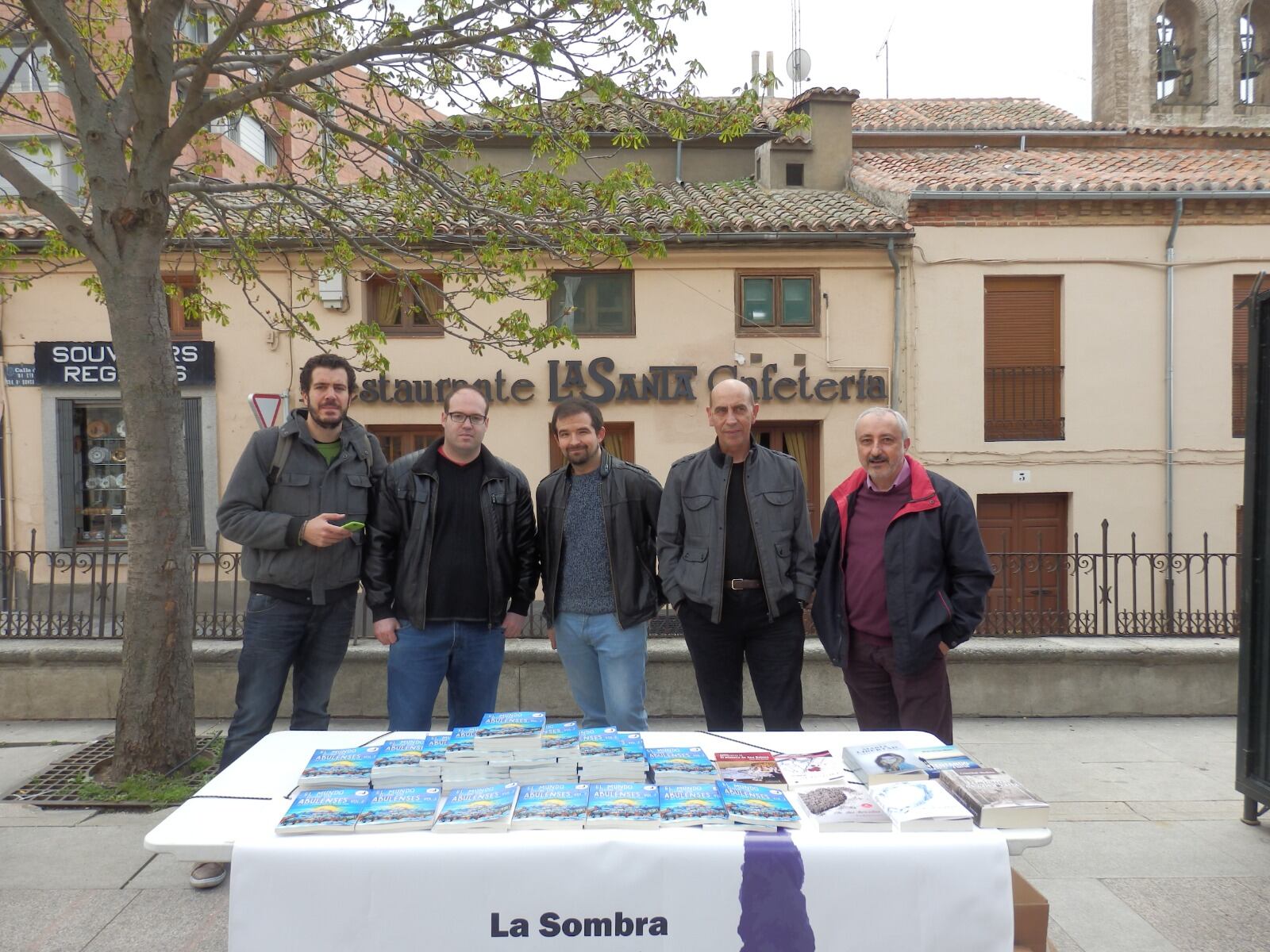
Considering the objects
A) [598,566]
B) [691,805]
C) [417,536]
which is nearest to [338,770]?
[691,805]

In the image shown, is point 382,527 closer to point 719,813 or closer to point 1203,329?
point 719,813

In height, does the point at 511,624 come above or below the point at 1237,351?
below

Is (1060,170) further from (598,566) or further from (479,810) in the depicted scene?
(479,810)

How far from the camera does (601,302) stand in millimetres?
14570

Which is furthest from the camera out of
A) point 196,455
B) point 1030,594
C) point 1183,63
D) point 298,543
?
point 1183,63

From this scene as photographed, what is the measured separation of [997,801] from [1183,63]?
27.8 m

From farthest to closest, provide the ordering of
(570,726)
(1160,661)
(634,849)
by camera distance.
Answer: (1160,661) < (570,726) < (634,849)

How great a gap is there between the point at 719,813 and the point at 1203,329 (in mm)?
15229

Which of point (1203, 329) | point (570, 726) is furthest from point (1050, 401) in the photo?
point (570, 726)

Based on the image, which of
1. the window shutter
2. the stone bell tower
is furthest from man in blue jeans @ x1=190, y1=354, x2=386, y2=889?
the stone bell tower

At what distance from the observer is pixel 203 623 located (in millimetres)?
6961

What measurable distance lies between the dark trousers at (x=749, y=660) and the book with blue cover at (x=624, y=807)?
164 cm

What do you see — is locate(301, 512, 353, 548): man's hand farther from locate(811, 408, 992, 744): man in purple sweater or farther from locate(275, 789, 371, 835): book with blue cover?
locate(811, 408, 992, 744): man in purple sweater

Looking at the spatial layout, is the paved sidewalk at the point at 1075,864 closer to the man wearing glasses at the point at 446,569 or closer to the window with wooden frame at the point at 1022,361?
the man wearing glasses at the point at 446,569
